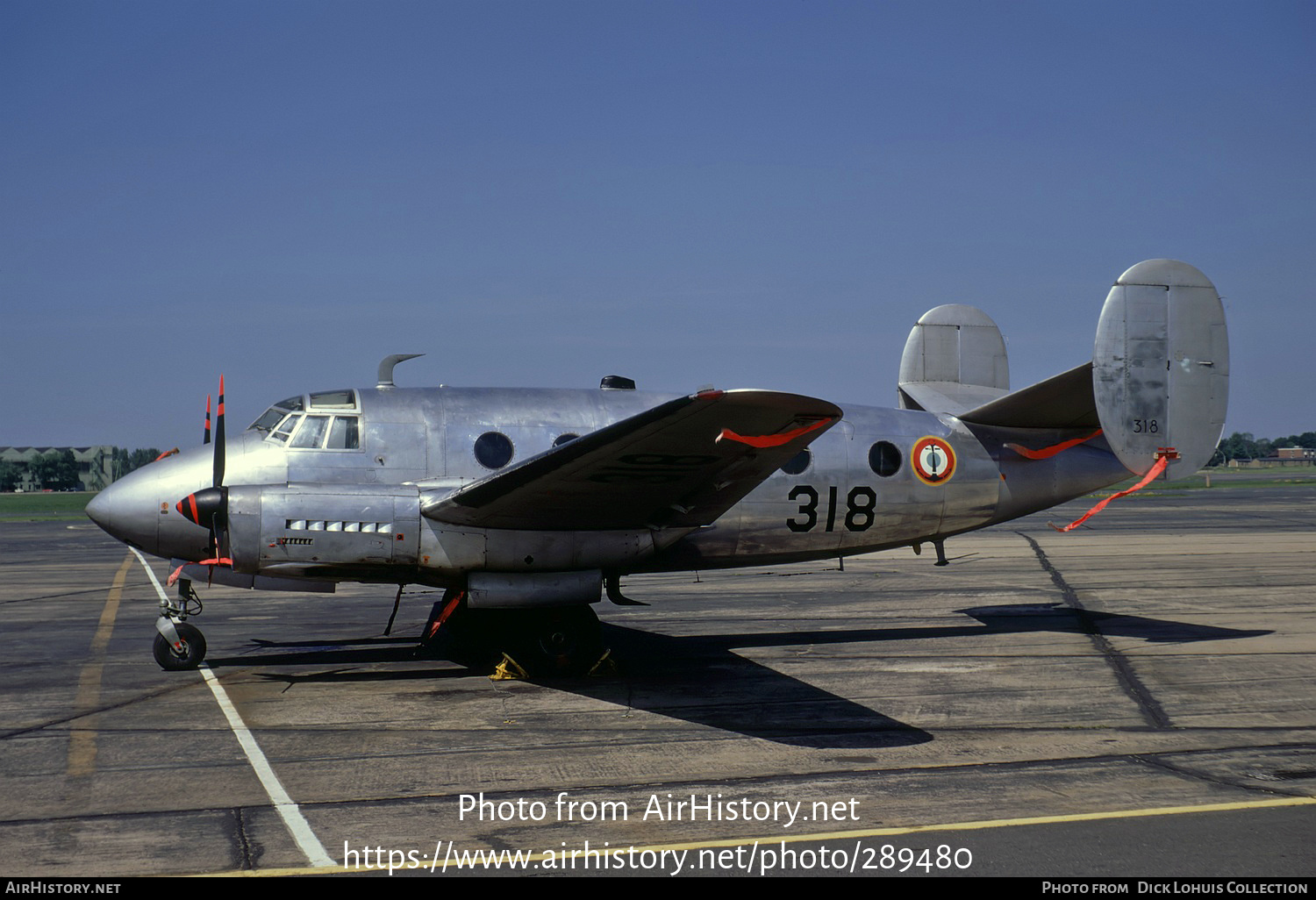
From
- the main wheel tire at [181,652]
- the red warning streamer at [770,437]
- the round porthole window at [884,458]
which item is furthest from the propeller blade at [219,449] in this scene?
the round porthole window at [884,458]

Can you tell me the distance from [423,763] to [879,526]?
26.2 feet

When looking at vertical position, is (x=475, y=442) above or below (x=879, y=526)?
above

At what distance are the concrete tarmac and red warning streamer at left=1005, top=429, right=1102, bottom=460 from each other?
2.75m

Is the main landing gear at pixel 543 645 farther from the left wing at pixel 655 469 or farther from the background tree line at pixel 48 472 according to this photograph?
the background tree line at pixel 48 472

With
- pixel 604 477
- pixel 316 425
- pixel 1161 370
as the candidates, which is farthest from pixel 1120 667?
pixel 316 425

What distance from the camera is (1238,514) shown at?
4162 cm

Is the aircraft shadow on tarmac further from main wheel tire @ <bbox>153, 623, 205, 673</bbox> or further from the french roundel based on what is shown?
Result: the french roundel

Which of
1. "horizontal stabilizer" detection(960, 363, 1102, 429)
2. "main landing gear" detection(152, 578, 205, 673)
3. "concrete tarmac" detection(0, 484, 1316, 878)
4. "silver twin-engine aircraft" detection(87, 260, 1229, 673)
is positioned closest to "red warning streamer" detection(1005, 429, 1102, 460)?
"silver twin-engine aircraft" detection(87, 260, 1229, 673)

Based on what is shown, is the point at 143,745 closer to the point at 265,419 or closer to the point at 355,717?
the point at 355,717

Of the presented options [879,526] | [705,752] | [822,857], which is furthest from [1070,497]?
[822,857]

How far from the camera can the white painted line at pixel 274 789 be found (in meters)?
6.47

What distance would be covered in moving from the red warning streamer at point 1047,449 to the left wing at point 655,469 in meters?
5.30

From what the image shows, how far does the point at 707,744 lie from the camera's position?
920cm

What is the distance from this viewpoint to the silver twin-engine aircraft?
431 inches
